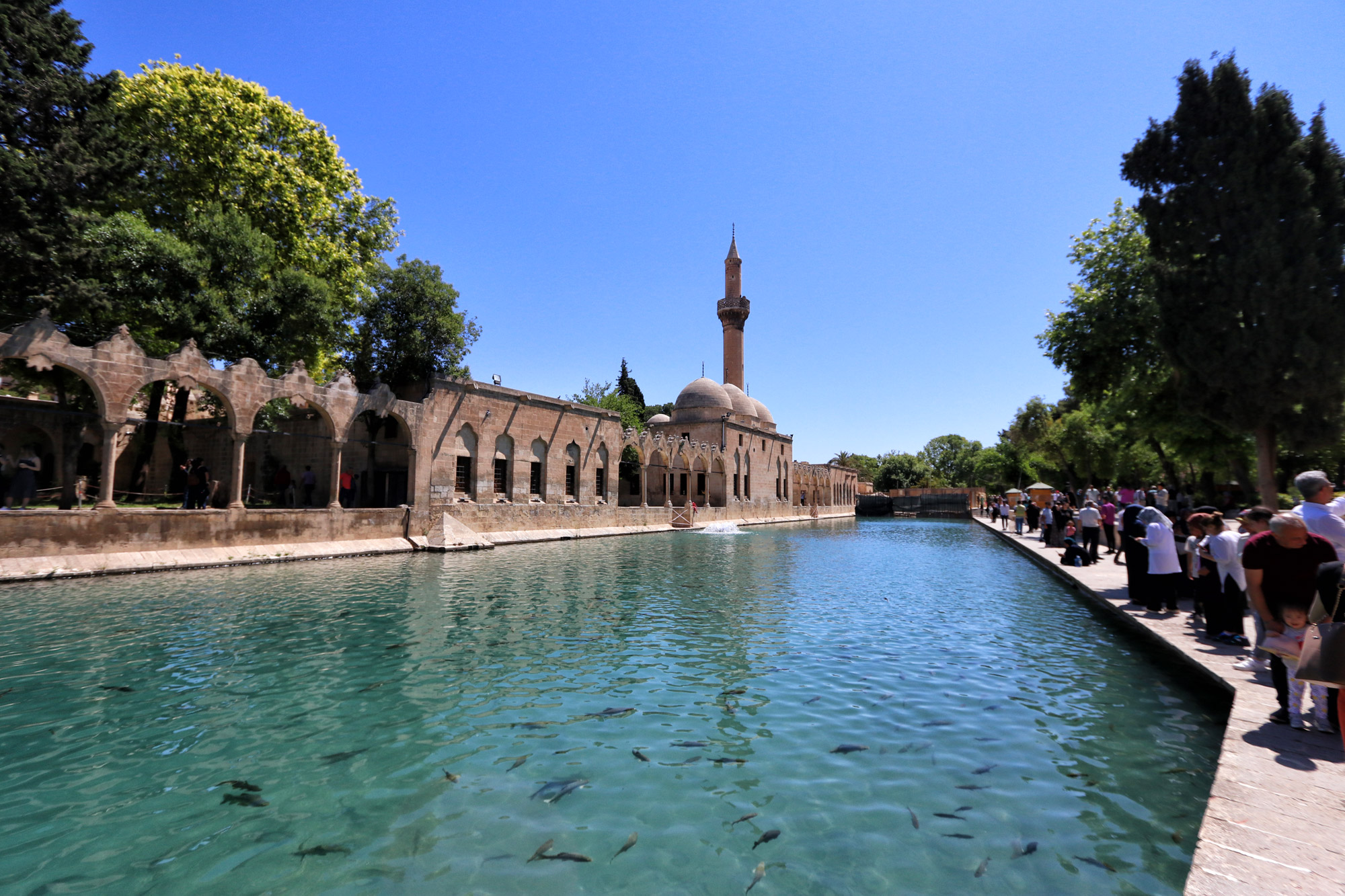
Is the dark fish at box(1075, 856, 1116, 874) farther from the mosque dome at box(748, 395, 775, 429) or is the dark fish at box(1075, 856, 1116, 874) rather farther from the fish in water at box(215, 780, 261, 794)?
the mosque dome at box(748, 395, 775, 429)

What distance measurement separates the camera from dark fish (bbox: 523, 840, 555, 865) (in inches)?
119

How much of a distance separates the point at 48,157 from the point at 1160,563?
833 inches

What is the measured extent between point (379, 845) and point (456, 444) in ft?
63.9

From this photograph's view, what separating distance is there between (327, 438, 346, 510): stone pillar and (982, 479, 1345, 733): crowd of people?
55.0ft

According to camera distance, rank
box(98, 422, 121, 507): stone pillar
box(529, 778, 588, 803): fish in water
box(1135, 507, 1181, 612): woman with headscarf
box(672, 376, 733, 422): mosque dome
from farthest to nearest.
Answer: box(672, 376, 733, 422): mosque dome, box(98, 422, 121, 507): stone pillar, box(1135, 507, 1181, 612): woman with headscarf, box(529, 778, 588, 803): fish in water

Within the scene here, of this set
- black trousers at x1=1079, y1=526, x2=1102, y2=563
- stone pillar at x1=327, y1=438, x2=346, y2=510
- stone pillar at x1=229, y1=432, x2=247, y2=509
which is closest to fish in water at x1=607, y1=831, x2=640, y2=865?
black trousers at x1=1079, y1=526, x2=1102, y2=563

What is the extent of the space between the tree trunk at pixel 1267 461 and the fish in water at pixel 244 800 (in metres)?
18.1

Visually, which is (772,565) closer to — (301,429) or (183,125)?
(301,429)

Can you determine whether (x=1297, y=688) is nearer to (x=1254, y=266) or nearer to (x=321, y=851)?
(x=321, y=851)

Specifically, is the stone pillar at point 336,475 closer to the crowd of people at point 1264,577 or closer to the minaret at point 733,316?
the crowd of people at point 1264,577

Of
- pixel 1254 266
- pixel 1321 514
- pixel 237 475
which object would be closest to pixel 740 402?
pixel 1254 266

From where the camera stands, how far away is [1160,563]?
25.8ft

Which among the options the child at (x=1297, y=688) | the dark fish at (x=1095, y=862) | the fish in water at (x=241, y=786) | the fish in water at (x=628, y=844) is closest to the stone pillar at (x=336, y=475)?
the fish in water at (x=241, y=786)

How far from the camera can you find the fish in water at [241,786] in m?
3.69
